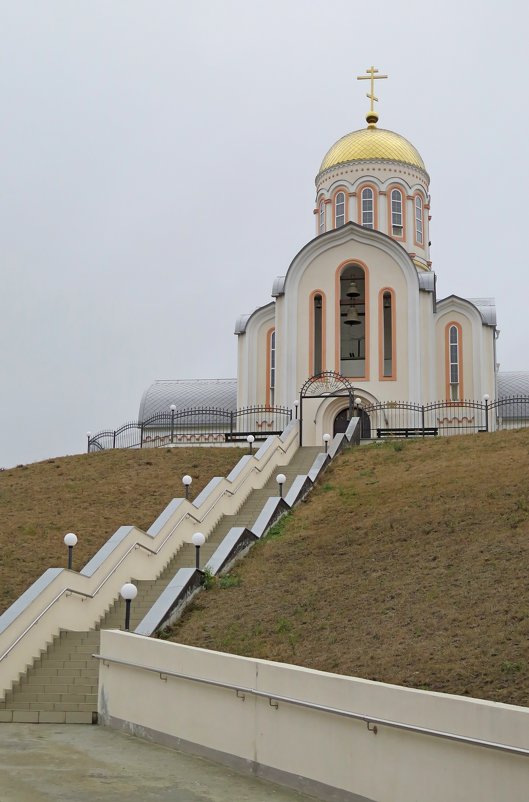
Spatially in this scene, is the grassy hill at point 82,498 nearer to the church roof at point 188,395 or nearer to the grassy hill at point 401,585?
the grassy hill at point 401,585

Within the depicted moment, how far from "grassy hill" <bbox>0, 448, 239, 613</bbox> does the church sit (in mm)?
5019

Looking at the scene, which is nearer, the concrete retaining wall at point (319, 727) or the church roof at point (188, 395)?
the concrete retaining wall at point (319, 727)

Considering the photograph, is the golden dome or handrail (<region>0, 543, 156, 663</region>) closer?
Result: handrail (<region>0, 543, 156, 663</region>)

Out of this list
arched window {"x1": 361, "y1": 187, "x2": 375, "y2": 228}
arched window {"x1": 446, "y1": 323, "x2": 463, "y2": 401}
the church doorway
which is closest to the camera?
the church doorway

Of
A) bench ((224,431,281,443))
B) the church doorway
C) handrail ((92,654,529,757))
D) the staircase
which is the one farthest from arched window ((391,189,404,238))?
handrail ((92,654,529,757))

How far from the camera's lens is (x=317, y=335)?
29.9 meters

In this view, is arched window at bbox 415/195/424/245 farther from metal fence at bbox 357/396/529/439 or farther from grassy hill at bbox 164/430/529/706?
grassy hill at bbox 164/430/529/706

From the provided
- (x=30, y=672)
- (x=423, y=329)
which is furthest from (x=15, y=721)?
(x=423, y=329)

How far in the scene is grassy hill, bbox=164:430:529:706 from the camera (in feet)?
31.0

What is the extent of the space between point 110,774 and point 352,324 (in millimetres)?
22604

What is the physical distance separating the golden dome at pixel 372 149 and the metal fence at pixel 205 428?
31.2ft

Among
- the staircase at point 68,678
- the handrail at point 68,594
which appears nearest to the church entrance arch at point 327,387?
the staircase at point 68,678

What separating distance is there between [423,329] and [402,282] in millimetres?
1607

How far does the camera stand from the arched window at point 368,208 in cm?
3272
